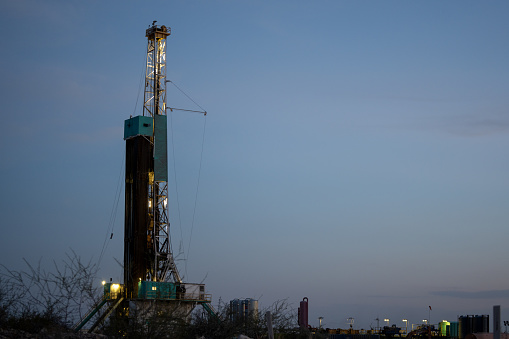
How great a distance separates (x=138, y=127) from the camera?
58812 mm

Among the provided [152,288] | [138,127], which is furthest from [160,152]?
[152,288]

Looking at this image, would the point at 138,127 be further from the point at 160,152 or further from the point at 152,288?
the point at 152,288

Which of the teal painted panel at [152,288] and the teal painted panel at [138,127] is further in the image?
the teal painted panel at [138,127]

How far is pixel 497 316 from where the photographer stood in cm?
1473

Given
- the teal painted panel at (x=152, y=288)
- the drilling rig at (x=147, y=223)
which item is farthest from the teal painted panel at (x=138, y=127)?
the teal painted panel at (x=152, y=288)

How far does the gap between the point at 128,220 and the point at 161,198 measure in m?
3.41

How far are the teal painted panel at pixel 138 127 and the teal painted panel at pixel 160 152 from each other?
539 mm

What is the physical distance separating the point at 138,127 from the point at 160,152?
2.89 meters

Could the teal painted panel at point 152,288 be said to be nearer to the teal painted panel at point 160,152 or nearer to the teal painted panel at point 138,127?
the teal painted panel at point 160,152

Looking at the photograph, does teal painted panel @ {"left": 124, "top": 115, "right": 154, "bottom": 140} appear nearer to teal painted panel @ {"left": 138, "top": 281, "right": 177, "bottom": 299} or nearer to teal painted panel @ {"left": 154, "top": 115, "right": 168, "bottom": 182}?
teal painted panel @ {"left": 154, "top": 115, "right": 168, "bottom": 182}

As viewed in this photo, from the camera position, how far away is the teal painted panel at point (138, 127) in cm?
5888

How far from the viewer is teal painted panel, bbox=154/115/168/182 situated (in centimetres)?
5853

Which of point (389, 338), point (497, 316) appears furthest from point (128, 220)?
point (497, 316)

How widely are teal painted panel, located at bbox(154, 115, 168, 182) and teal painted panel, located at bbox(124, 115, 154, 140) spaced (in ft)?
1.77
